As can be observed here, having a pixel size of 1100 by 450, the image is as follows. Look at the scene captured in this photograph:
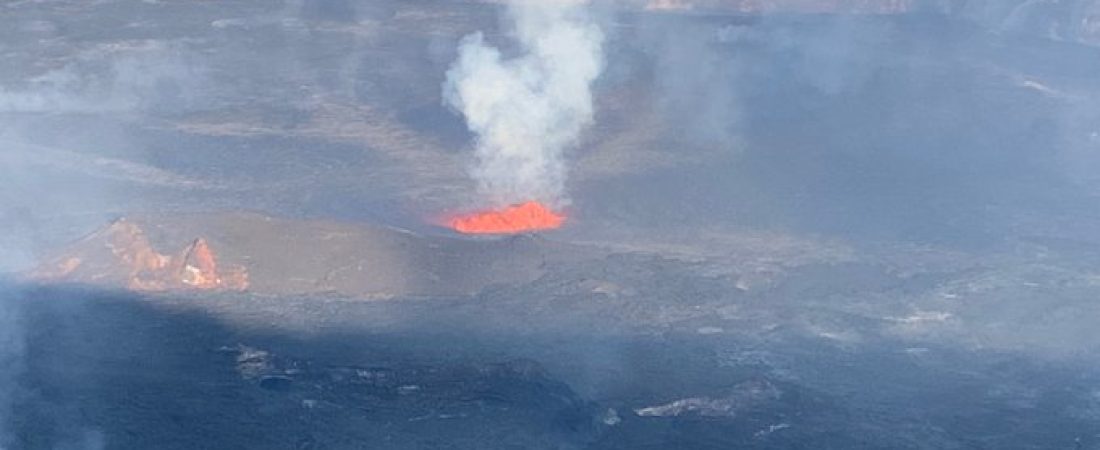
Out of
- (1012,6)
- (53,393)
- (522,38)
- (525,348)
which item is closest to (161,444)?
(53,393)

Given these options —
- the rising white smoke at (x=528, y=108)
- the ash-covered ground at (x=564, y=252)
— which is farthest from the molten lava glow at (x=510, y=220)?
the rising white smoke at (x=528, y=108)

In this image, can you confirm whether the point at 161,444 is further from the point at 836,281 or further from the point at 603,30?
the point at 603,30

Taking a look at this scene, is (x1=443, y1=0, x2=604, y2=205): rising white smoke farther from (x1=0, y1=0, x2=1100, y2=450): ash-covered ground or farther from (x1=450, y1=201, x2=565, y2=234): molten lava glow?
(x1=450, y1=201, x2=565, y2=234): molten lava glow

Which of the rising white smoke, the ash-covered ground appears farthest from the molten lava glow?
the rising white smoke

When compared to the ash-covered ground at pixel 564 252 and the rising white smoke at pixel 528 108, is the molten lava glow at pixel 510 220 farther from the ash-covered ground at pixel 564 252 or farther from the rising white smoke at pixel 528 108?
the rising white smoke at pixel 528 108

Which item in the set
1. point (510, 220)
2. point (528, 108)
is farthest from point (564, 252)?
point (528, 108)

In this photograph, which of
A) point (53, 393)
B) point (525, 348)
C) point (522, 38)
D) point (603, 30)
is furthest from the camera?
point (603, 30)
